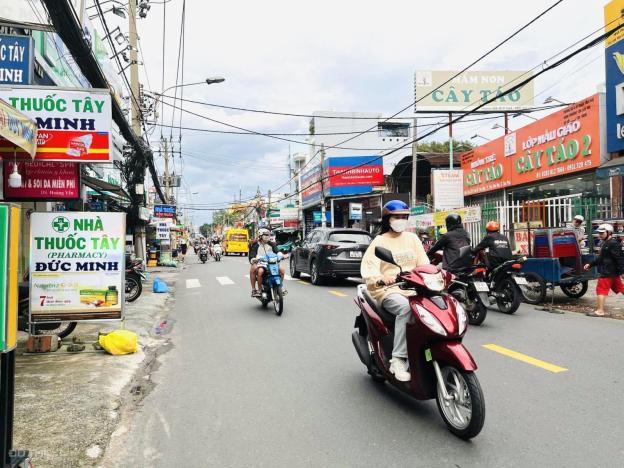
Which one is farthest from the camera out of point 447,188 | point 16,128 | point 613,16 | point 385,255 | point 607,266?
point 447,188

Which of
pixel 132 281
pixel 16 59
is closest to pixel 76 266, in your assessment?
pixel 16 59

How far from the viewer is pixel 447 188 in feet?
72.2

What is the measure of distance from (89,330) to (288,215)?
46.7 m

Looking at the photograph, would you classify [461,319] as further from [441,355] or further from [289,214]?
[289,214]

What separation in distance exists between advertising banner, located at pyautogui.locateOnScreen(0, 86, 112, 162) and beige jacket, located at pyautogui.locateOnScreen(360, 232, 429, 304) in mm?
4284

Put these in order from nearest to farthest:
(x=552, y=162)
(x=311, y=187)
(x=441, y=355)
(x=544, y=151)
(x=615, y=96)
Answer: (x=441, y=355), (x=615, y=96), (x=552, y=162), (x=544, y=151), (x=311, y=187)

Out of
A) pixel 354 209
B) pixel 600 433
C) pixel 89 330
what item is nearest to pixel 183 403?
pixel 600 433

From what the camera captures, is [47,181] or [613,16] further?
[613,16]

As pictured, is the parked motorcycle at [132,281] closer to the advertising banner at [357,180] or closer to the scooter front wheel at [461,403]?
the scooter front wheel at [461,403]

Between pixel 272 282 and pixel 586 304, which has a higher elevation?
pixel 272 282

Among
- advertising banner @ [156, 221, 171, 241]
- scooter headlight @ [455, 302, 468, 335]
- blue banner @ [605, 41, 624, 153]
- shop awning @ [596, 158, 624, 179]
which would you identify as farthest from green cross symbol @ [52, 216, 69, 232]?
advertising banner @ [156, 221, 171, 241]

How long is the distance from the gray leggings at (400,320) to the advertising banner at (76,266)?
4.23 metres

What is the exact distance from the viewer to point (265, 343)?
6984 millimetres

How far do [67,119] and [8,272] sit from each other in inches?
185
